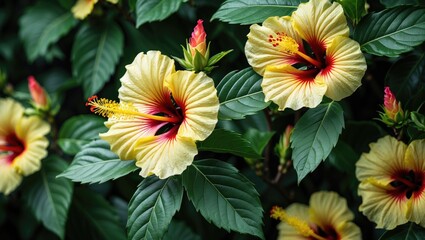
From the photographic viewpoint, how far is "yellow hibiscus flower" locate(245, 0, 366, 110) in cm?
113

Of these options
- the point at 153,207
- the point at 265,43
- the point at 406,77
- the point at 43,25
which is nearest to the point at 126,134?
the point at 153,207

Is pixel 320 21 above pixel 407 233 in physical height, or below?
above

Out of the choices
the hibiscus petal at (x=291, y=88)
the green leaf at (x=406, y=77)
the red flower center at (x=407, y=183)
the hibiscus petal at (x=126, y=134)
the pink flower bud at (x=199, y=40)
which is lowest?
the red flower center at (x=407, y=183)

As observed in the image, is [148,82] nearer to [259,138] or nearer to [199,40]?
[199,40]

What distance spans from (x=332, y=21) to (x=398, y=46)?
0.16 m

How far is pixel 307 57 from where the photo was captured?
1.20 metres

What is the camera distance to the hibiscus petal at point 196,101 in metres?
1.15

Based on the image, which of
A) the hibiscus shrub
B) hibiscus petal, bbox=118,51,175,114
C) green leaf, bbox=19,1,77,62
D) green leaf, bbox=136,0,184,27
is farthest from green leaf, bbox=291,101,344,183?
green leaf, bbox=19,1,77,62

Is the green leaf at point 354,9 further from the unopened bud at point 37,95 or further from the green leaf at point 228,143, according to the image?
the unopened bud at point 37,95

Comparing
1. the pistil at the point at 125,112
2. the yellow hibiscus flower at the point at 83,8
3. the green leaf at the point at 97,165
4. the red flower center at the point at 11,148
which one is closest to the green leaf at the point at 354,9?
the pistil at the point at 125,112

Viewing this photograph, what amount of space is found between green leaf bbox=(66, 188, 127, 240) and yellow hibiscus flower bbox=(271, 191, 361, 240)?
1.80 feet

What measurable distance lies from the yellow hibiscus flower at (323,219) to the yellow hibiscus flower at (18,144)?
0.69 m

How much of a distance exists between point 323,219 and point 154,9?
2.30 feet

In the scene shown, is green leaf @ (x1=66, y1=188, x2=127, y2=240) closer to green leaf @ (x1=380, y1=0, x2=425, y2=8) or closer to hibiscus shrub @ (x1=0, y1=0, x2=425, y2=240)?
hibiscus shrub @ (x1=0, y1=0, x2=425, y2=240)
